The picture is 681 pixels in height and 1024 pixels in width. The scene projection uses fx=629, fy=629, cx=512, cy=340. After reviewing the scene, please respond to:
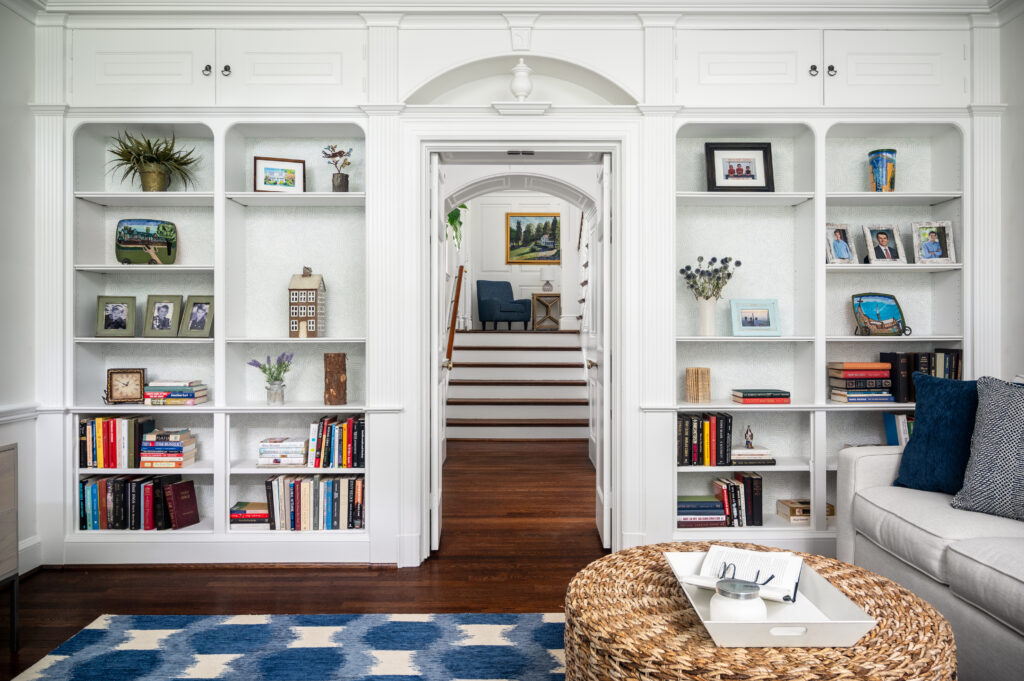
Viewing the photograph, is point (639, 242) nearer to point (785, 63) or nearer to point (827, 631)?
point (785, 63)

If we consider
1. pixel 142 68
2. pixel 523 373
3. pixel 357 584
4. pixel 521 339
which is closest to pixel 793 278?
pixel 357 584

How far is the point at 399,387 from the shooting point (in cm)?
316

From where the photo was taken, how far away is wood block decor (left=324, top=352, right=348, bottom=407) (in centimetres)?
323

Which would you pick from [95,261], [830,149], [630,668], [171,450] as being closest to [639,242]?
[830,149]

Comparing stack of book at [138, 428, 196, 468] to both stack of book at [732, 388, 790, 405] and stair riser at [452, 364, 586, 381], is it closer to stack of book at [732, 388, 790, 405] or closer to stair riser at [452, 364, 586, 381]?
stack of book at [732, 388, 790, 405]

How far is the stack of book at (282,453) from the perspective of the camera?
3232 millimetres

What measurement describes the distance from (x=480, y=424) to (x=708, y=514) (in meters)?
3.40

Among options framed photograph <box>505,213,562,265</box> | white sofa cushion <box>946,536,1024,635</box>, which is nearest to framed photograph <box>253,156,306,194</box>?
white sofa cushion <box>946,536,1024,635</box>

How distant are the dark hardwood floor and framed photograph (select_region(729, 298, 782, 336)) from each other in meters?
1.44

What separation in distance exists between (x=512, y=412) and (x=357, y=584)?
11.8ft

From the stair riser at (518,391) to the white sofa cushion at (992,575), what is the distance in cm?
473

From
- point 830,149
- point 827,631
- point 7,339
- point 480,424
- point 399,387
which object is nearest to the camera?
point 827,631

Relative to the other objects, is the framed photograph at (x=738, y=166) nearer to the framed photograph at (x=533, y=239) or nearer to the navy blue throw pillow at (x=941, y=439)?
the navy blue throw pillow at (x=941, y=439)

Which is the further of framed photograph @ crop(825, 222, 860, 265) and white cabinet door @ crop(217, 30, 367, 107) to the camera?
framed photograph @ crop(825, 222, 860, 265)
